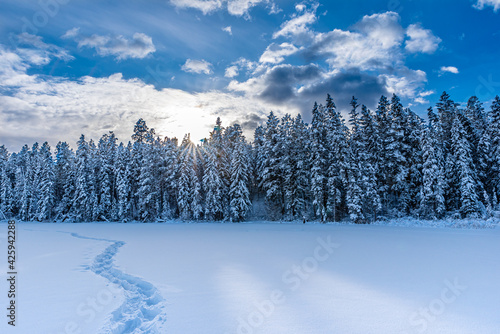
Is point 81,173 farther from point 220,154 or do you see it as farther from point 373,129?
point 373,129

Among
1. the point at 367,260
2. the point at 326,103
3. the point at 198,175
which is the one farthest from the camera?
A: the point at 198,175

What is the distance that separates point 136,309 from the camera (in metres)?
6.11

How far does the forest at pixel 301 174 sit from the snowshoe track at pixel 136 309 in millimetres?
30019

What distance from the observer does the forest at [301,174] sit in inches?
1335

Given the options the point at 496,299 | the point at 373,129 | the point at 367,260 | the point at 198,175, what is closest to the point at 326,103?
the point at 373,129

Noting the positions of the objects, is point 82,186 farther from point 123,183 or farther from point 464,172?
point 464,172

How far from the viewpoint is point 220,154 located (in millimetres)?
48406

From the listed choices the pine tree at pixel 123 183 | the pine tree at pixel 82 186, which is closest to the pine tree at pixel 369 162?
the pine tree at pixel 123 183

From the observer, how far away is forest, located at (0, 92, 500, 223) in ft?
111

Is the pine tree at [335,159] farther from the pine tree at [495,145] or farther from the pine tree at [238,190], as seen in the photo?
the pine tree at [495,145]

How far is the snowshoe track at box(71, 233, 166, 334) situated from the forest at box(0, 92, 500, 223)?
3002 centimetres

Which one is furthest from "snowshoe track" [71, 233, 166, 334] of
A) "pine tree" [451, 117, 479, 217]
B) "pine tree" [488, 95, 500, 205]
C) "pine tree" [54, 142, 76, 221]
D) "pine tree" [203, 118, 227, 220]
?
"pine tree" [54, 142, 76, 221]

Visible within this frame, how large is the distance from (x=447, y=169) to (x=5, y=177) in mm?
79048

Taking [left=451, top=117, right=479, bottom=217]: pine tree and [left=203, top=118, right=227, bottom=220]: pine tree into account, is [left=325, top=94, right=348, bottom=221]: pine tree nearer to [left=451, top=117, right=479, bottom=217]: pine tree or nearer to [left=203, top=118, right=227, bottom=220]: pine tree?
[left=451, top=117, right=479, bottom=217]: pine tree
